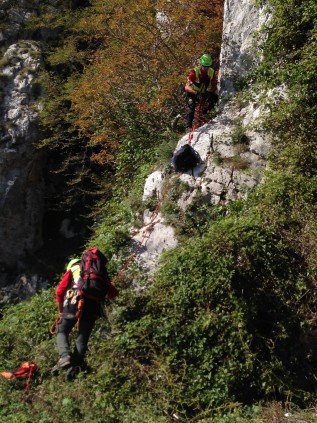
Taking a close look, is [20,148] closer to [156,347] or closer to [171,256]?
[171,256]

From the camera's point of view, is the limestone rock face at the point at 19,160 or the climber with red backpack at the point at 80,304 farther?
the limestone rock face at the point at 19,160

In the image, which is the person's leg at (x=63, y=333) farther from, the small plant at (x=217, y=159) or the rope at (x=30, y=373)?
the small plant at (x=217, y=159)

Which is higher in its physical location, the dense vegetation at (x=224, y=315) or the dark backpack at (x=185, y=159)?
the dark backpack at (x=185, y=159)

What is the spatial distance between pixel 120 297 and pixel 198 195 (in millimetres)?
2527

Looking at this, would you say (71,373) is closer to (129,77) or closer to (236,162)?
(236,162)

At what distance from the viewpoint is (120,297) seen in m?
7.88

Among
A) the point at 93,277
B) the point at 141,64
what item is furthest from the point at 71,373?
the point at 141,64

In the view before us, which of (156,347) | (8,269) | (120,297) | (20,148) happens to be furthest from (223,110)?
(8,269)

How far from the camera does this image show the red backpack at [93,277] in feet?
22.9

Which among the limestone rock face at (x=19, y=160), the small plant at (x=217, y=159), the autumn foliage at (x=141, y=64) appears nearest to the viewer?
the small plant at (x=217, y=159)

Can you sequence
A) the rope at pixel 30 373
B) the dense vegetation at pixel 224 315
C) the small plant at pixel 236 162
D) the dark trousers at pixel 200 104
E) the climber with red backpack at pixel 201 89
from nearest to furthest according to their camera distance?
the dense vegetation at pixel 224 315
the rope at pixel 30 373
the small plant at pixel 236 162
the climber with red backpack at pixel 201 89
the dark trousers at pixel 200 104

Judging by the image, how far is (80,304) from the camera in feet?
23.0

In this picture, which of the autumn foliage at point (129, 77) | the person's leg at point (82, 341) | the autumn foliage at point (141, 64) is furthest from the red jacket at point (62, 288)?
the autumn foliage at point (141, 64)

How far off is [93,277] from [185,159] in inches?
144
